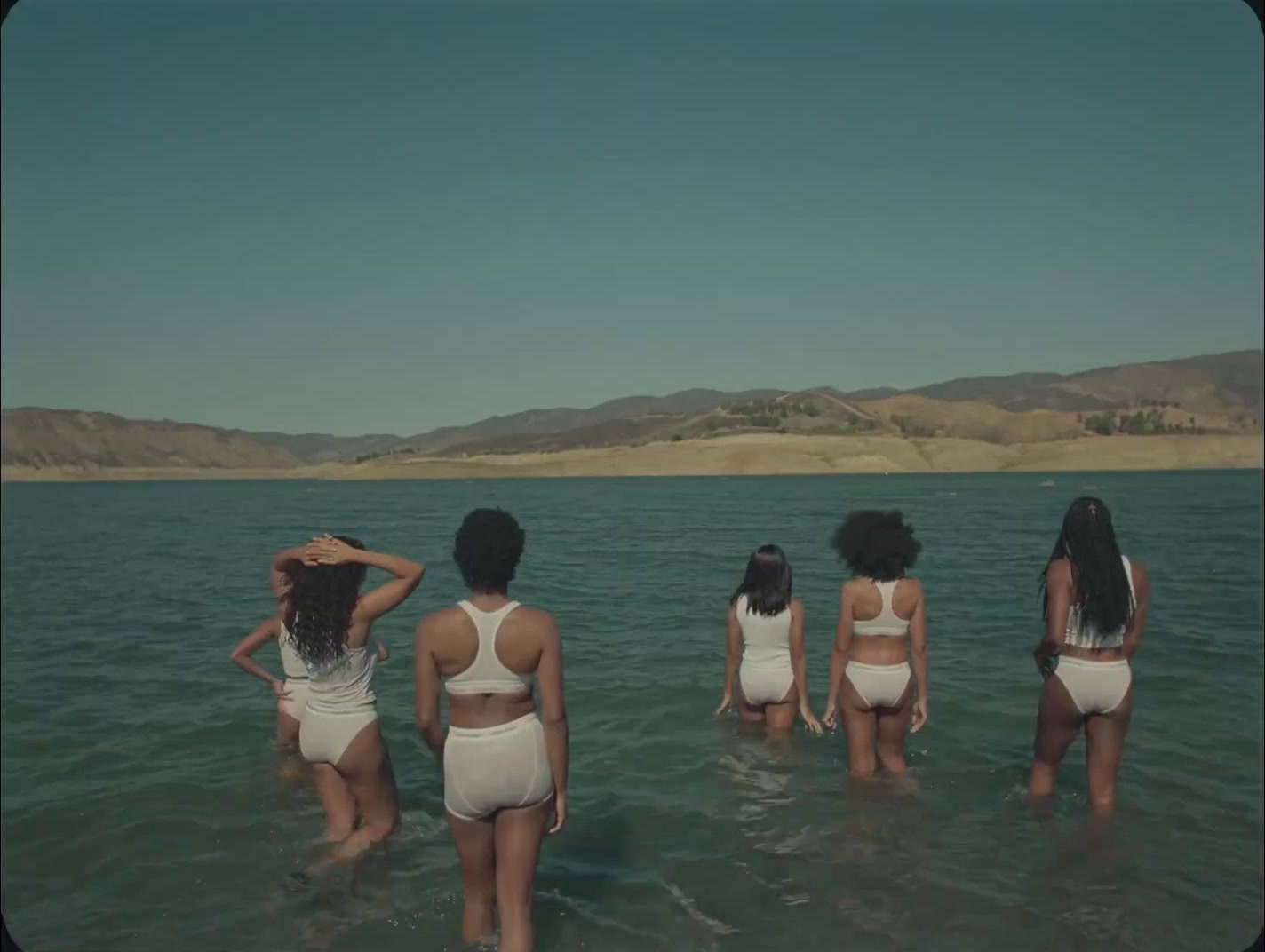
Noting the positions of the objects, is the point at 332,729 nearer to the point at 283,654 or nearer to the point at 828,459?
the point at 283,654

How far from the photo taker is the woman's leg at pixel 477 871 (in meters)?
5.09

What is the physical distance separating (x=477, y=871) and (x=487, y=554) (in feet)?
6.50

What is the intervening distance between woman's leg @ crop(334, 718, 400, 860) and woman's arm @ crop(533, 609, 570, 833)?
1945 millimetres

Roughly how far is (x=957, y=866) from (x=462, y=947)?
3766 mm

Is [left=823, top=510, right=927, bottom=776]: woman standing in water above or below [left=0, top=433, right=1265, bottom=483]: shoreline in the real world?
above

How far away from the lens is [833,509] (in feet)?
188

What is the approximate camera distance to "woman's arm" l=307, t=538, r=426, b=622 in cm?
578

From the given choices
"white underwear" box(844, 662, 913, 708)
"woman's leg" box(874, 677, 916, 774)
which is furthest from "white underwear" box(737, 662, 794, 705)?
"white underwear" box(844, 662, 913, 708)

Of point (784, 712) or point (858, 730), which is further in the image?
point (784, 712)

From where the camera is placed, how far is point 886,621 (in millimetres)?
7637

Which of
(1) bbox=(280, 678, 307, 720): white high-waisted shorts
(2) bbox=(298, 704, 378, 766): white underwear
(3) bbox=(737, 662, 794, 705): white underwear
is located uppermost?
(2) bbox=(298, 704, 378, 766): white underwear

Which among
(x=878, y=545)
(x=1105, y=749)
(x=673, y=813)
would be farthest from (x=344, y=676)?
(x=1105, y=749)

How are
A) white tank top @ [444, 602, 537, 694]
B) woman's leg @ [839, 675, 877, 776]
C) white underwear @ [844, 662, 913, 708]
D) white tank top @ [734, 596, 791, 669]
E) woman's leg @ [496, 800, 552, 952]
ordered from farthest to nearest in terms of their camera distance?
white tank top @ [734, 596, 791, 669]
woman's leg @ [839, 675, 877, 776]
white underwear @ [844, 662, 913, 708]
woman's leg @ [496, 800, 552, 952]
white tank top @ [444, 602, 537, 694]

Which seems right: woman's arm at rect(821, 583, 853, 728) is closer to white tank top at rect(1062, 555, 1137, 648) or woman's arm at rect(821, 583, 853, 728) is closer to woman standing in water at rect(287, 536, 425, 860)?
white tank top at rect(1062, 555, 1137, 648)
